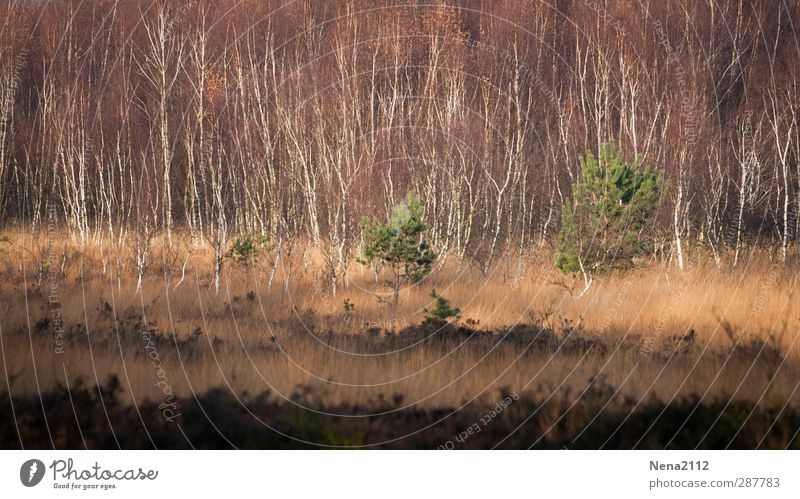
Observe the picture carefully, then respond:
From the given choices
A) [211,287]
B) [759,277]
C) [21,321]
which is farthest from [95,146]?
[759,277]

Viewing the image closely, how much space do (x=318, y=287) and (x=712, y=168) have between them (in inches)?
361

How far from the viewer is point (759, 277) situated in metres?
11.0

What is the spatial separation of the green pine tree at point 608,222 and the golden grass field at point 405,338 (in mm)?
304

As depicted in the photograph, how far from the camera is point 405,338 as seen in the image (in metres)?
9.05

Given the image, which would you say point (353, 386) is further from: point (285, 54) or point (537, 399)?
point (285, 54)
